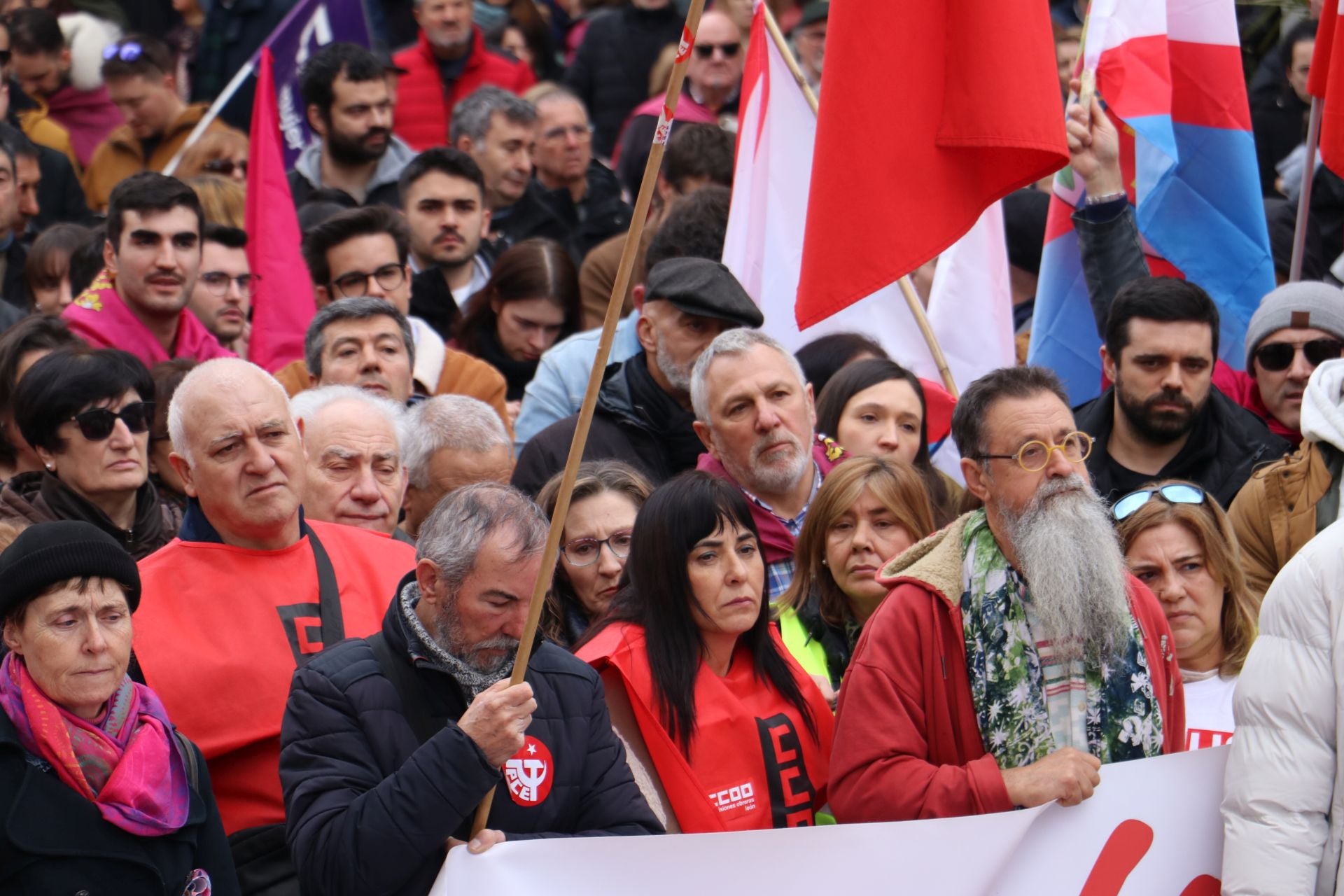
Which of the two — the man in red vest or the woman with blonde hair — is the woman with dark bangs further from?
the man in red vest

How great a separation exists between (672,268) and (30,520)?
243 cm

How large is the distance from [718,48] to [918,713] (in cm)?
699

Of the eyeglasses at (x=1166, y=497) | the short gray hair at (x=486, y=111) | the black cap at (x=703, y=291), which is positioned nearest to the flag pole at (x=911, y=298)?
the black cap at (x=703, y=291)

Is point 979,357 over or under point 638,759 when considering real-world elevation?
over

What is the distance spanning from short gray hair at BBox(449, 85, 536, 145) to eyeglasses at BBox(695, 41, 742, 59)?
1.18 metres

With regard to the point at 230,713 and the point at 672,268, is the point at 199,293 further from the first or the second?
the point at 230,713

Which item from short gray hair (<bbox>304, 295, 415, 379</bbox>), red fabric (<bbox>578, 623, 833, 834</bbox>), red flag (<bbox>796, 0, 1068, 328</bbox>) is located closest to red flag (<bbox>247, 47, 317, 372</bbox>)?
short gray hair (<bbox>304, 295, 415, 379</bbox>)

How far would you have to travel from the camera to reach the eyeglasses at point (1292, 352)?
6691 mm

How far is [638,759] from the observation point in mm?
4824

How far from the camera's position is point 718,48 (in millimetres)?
10859

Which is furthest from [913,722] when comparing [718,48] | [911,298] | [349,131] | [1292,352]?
[718,48]

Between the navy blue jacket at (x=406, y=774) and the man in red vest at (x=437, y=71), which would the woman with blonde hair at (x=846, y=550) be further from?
the man in red vest at (x=437, y=71)

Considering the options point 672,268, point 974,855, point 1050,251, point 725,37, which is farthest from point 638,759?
point 725,37

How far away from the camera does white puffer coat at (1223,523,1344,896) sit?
168 inches
